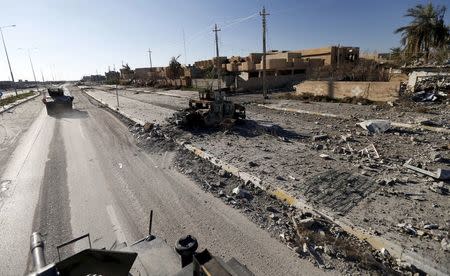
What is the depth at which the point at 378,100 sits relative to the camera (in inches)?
620

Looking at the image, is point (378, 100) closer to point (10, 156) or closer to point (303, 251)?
point (303, 251)

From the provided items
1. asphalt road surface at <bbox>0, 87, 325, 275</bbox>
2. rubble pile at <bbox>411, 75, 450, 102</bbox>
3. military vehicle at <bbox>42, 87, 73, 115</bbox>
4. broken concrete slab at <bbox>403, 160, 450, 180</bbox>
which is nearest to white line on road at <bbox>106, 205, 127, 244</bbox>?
asphalt road surface at <bbox>0, 87, 325, 275</bbox>

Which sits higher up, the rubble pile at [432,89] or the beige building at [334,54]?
the beige building at [334,54]

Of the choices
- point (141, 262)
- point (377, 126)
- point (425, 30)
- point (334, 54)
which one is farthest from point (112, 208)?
point (334, 54)

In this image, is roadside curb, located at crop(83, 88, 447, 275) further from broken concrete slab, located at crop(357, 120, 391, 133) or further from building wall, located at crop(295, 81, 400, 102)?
building wall, located at crop(295, 81, 400, 102)

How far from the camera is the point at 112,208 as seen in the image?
5.05 meters

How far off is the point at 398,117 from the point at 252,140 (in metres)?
6.73

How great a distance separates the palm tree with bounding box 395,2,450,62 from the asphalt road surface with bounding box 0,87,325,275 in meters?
23.9

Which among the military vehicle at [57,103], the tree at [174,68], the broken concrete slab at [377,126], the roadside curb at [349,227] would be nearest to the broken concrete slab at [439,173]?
the roadside curb at [349,227]

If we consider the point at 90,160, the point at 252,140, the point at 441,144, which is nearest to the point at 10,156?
the point at 90,160

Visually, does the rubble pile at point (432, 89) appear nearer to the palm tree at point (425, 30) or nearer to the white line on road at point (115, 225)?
the palm tree at point (425, 30)

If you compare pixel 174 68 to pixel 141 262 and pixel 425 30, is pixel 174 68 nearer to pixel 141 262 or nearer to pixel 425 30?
pixel 425 30

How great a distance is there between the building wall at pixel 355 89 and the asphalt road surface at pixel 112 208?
13096 millimetres

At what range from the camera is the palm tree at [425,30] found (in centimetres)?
2164
